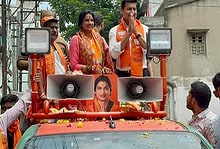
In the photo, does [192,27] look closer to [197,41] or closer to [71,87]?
[197,41]

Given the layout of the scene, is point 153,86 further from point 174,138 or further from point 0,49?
point 0,49

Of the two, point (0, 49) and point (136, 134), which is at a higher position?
point (0, 49)

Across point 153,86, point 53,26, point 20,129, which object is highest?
point 53,26

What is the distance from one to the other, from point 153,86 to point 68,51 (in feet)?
5.68

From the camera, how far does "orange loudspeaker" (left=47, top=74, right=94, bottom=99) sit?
5309 mm

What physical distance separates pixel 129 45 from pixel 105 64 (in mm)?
409

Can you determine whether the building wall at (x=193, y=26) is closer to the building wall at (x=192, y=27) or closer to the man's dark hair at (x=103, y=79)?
the building wall at (x=192, y=27)

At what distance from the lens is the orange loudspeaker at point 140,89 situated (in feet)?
17.5

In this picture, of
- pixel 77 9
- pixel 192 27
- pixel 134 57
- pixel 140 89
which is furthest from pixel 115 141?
pixel 77 9

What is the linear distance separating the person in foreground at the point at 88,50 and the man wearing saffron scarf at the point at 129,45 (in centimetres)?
16

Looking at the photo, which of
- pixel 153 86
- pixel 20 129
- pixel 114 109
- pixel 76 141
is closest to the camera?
pixel 76 141

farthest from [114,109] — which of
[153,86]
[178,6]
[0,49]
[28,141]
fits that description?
[178,6]

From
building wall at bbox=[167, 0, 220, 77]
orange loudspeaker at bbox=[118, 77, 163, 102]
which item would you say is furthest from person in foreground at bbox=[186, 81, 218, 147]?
building wall at bbox=[167, 0, 220, 77]

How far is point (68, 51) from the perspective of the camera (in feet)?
22.5
